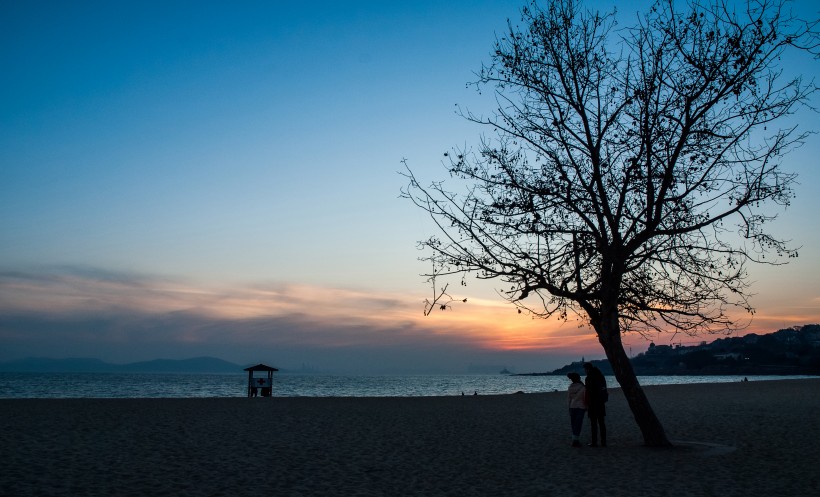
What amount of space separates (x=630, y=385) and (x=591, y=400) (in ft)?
3.83

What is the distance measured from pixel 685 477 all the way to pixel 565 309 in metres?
4.92

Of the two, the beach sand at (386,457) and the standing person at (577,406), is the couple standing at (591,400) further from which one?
the beach sand at (386,457)

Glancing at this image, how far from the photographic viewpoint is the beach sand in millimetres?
9273

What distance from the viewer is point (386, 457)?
1276 centimetres

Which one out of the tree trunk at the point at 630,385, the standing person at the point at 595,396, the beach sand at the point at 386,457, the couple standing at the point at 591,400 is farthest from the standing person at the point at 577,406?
the tree trunk at the point at 630,385

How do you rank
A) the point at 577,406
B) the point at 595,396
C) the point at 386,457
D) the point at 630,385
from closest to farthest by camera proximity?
1. the point at 386,457
2. the point at 630,385
3. the point at 595,396
4. the point at 577,406

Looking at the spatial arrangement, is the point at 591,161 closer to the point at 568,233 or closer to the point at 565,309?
the point at 568,233

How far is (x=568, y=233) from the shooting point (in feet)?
46.2

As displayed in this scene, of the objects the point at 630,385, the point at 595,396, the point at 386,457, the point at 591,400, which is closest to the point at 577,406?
the point at 591,400

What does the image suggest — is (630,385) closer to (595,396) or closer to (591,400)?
(595,396)

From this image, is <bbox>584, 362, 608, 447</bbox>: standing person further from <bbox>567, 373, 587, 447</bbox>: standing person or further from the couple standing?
<bbox>567, 373, 587, 447</bbox>: standing person

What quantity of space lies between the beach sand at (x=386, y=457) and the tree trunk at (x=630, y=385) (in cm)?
59

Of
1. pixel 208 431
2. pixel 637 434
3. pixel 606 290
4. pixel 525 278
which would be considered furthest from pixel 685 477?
pixel 208 431

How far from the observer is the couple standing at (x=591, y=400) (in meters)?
14.2
